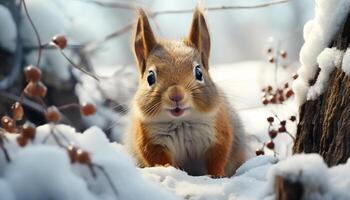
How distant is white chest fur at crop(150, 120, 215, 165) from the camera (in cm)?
331

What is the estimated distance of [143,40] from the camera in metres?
3.49

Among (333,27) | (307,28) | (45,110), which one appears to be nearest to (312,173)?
(45,110)

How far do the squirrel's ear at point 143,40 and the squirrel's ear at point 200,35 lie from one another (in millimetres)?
200

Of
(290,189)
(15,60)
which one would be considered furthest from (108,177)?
(15,60)

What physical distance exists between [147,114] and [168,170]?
0.68 metres

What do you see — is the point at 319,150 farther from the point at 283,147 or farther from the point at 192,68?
the point at 283,147

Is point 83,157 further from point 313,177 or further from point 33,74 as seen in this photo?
point 313,177

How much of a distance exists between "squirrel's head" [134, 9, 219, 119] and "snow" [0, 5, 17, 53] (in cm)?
179

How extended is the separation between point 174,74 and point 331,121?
907 mm

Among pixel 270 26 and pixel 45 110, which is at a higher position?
pixel 45 110

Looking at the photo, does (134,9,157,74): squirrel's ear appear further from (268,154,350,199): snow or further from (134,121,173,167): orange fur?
(268,154,350,199): snow

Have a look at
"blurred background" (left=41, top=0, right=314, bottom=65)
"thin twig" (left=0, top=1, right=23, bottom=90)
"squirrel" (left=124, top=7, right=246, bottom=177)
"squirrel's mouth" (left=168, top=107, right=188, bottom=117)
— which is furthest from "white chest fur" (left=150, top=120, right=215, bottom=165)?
"blurred background" (left=41, top=0, right=314, bottom=65)

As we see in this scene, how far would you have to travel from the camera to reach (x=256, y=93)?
747 cm

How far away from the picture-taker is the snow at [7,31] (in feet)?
16.4
